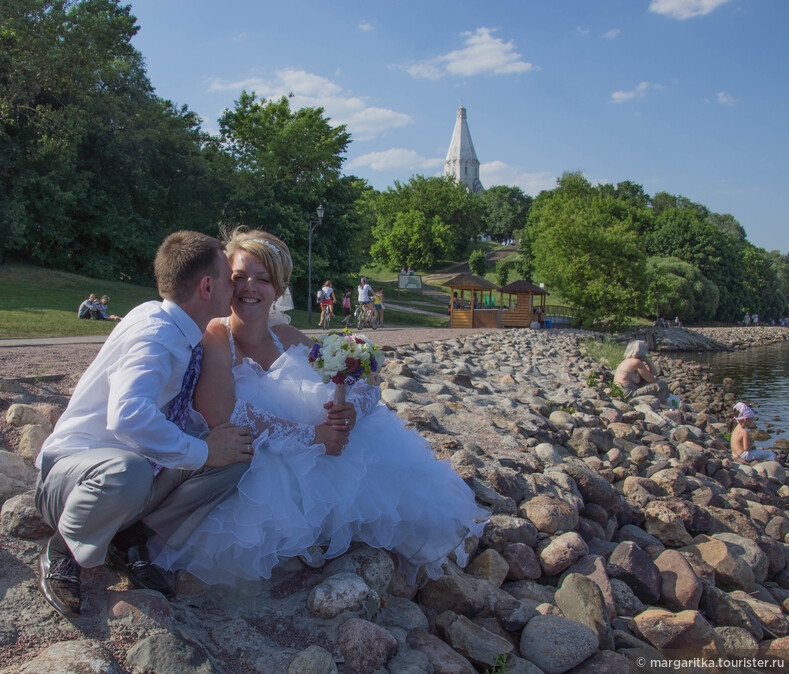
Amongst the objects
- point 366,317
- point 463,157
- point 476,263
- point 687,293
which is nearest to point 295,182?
point 366,317

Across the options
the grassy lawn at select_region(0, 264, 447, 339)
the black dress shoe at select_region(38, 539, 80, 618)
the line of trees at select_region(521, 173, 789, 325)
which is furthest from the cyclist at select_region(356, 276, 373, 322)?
the black dress shoe at select_region(38, 539, 80, 618)

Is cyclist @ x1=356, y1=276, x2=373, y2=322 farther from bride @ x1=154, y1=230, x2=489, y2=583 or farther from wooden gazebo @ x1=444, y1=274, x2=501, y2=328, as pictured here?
bride @ x1=154, y1=230, x2=489, y2=583

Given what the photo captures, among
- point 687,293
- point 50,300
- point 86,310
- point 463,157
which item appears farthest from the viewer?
point 463,157

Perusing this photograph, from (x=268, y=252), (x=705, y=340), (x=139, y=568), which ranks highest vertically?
(x=268, y=252)

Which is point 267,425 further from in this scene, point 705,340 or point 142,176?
point 705,340

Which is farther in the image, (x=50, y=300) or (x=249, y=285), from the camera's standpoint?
(x=50, y=300)

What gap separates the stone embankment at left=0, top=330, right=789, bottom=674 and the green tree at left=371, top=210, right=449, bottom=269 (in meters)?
52.9

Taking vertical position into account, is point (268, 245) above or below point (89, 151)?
below

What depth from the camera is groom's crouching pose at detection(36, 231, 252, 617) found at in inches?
93.9

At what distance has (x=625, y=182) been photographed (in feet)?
245

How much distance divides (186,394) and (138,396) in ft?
1.47

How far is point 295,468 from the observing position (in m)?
2.89

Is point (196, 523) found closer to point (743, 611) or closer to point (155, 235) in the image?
point (743, 611)

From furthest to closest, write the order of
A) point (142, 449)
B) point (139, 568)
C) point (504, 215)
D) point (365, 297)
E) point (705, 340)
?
point (504, 215) < point (705, 340) < point (365, 297) < point (139, 568) < point (142, 449)
